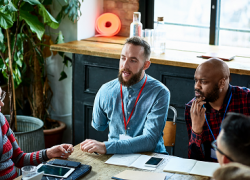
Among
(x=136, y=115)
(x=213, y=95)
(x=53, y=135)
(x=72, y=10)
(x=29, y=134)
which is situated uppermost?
(x=72, y=10)

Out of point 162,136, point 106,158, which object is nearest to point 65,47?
point 162,136

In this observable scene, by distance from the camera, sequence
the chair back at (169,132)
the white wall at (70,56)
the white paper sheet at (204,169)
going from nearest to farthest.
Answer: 1. the white paper sheet at (204,169)
2. the chair back at (169,132)
3. the white wall at (70,56)

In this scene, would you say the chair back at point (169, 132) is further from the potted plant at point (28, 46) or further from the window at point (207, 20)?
the window at point (207, 20)

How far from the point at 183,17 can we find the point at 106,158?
7.24 feet

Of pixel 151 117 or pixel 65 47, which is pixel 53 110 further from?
pixel 151 117

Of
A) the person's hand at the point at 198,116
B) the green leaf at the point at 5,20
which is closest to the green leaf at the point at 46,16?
the green leaf at the point at 5,20

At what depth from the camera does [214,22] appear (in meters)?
3.55

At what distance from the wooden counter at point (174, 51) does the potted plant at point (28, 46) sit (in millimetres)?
262

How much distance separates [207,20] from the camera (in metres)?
3.63

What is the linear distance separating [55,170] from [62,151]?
0.18m

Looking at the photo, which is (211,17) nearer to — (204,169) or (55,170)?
(204,169)

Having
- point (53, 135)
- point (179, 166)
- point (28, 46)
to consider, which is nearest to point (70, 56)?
point (28, 46)

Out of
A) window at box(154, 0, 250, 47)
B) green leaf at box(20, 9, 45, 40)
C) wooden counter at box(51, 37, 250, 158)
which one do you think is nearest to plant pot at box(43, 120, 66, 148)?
wooden counter at box(51, 37, 250, 158)

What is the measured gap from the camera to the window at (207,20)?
11.5 ft
